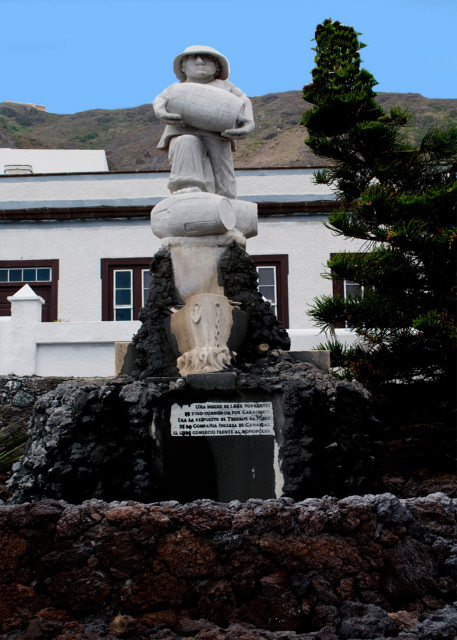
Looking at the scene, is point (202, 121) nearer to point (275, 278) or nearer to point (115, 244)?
point (275, 278)

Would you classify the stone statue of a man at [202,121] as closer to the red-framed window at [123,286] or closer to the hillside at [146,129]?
the red-framed window at [123,286]

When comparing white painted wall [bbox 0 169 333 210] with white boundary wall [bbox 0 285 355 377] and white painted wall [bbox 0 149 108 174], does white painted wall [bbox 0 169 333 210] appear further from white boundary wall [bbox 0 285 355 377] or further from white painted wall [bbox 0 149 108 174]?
white boundary wall [bbox 0 285 355 377]

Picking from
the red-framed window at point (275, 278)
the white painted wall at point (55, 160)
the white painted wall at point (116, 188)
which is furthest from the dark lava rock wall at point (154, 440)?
the white painted wall at point (55, 160)

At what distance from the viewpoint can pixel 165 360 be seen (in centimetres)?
660

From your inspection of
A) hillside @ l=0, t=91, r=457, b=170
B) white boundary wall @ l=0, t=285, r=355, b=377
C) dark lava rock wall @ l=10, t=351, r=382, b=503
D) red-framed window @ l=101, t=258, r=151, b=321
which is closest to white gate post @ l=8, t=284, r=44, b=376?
white boundary wall @ l=0, t=285, r=355, b=377

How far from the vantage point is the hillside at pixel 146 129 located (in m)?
56.1

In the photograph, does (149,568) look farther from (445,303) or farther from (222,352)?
(445,303)

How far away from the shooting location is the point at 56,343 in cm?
1257

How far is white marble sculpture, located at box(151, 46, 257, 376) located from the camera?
6496 mm

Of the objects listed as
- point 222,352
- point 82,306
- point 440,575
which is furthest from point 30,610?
point 82,306

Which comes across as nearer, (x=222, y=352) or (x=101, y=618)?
(x=101, y=618)

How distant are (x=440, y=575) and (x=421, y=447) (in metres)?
5.24

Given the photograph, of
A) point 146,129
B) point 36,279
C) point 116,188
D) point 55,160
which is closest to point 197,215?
point 116,188

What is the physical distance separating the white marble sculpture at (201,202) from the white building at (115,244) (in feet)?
30.4
